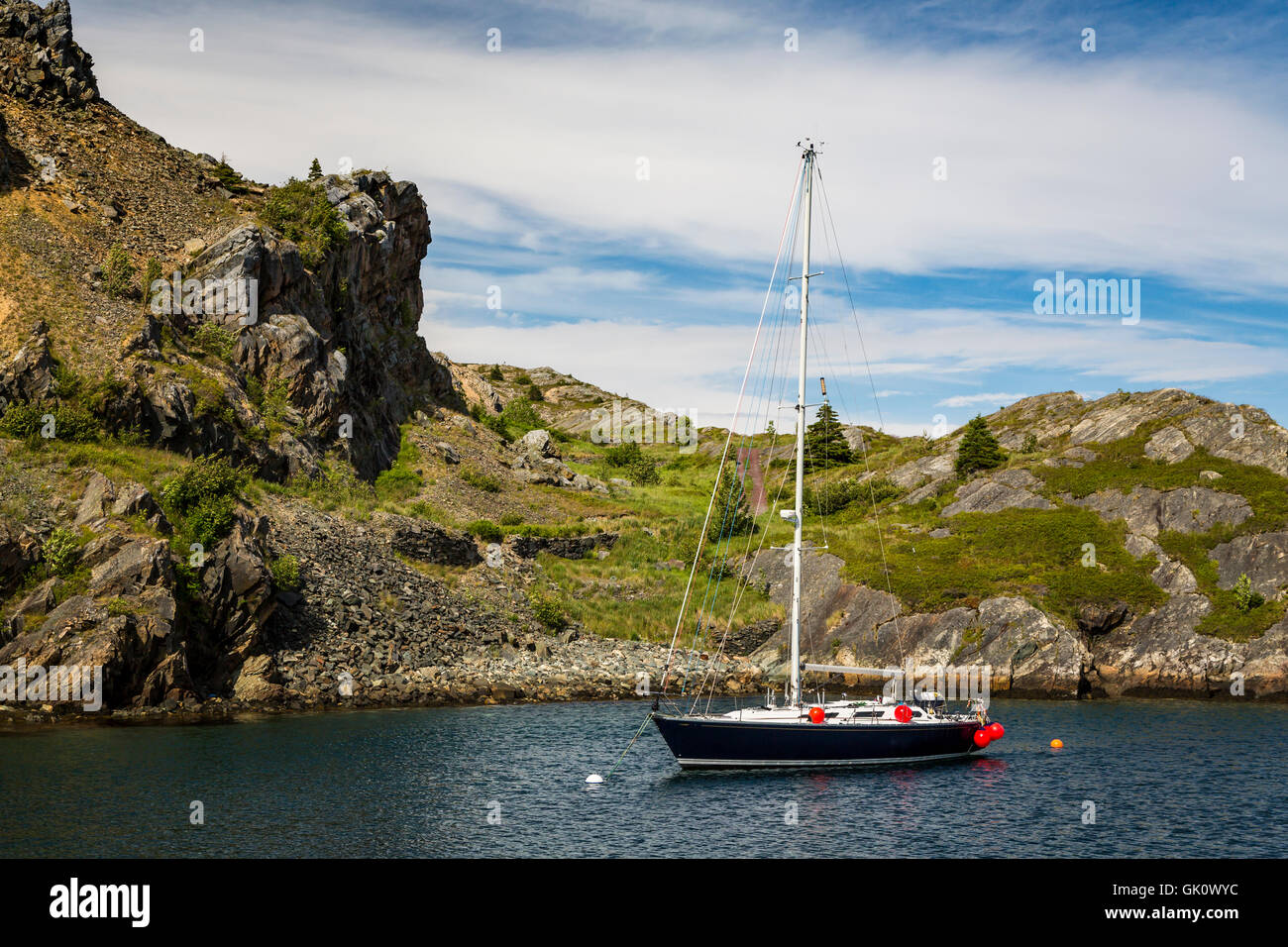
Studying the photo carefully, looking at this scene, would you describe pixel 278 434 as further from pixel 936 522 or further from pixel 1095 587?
pixel 1095 587

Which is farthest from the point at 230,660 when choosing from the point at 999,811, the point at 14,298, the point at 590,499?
the point at 590,499

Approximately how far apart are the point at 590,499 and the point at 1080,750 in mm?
70202

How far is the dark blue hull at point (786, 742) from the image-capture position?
4075 centimetres

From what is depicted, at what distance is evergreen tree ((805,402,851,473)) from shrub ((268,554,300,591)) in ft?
255

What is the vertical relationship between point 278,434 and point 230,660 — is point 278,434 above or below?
above

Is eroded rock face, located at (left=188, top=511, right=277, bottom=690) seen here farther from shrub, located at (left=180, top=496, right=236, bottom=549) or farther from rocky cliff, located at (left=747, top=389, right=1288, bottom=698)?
rocky cliff, located at (left=747, top=389, right=1288, bottom=698)

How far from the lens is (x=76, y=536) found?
5072 centimetres

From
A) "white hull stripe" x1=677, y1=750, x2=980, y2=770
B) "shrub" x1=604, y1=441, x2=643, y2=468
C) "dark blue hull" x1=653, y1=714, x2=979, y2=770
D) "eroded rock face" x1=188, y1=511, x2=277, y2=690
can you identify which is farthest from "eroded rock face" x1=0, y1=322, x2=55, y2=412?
"shrub" x1=604, y1=441, x2=643, y2=468

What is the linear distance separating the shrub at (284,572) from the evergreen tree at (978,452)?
69.5 m

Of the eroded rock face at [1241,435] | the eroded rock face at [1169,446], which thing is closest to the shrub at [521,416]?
the eroded rock face at [1169,446]

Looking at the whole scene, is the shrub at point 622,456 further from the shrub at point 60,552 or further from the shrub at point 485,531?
the shrub at point 60,552

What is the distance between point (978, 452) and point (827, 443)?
102 feet

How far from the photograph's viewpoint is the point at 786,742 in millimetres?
41750
